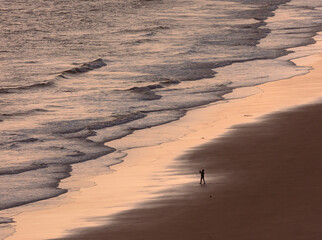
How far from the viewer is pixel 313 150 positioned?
15.2 m

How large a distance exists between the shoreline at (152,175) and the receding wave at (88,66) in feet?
22.8

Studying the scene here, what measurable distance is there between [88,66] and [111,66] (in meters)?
0.73

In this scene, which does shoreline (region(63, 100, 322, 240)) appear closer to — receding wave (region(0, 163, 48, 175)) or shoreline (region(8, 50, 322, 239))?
shoreline (region(8, 50, 322, 239))

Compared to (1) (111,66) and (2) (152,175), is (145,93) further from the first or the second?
(2) (152,175)

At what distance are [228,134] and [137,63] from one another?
37.3ft

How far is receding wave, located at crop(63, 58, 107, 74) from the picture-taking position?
26684mm

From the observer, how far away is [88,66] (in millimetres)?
27359

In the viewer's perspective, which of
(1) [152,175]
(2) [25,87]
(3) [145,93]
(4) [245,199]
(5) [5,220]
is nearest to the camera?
(5) [5,220]

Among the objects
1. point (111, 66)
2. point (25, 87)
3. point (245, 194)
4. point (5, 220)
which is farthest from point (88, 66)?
point (5, 220)

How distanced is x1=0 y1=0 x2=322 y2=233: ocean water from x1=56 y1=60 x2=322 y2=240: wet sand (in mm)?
1715

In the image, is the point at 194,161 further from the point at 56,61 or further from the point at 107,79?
the point at 56,61

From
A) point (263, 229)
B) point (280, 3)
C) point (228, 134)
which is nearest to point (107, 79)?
point (228, 134)

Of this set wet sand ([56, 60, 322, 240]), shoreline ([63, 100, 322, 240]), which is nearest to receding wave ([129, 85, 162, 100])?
wet sand ([56, 60, 322, 240])

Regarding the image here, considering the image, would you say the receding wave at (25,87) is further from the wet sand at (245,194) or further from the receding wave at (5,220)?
the receding wave at (5,220)
